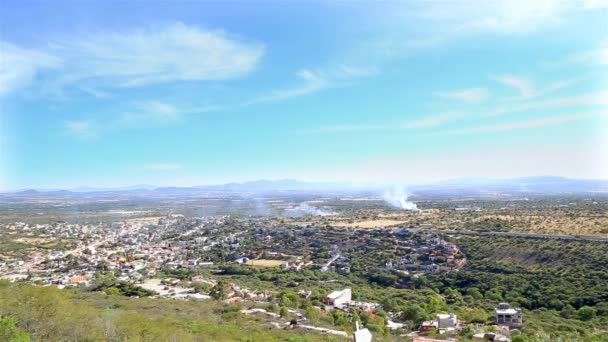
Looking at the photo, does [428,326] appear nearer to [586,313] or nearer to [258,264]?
[586,313]

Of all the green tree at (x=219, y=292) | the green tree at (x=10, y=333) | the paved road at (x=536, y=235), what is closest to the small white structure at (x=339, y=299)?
the green tree at (x=219, y=292)

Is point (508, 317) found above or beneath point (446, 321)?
beneath

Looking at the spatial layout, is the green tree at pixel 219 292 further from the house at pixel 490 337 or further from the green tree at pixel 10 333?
the green tree at pixel 10 333

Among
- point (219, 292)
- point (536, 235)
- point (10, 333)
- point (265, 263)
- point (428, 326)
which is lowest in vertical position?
point (265, 263)

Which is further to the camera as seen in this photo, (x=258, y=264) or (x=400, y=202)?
(x=400, y=202)

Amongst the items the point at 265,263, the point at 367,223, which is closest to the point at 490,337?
the point at 265,263

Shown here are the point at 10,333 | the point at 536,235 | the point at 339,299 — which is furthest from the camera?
the point at 536,235
